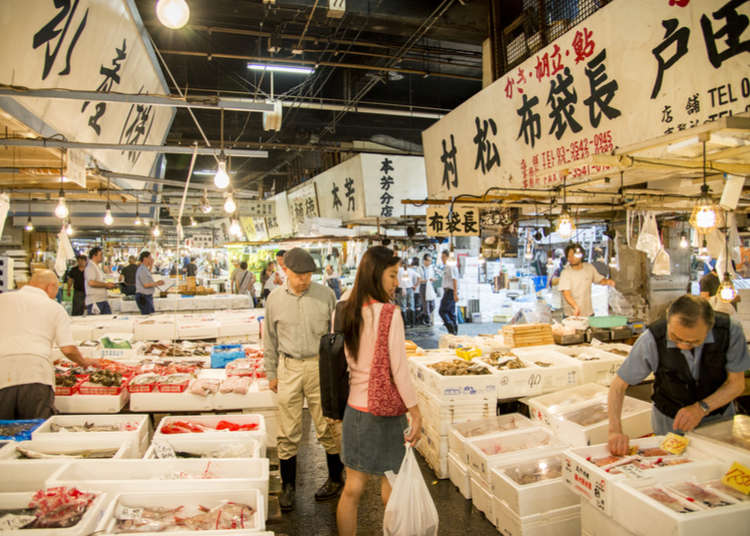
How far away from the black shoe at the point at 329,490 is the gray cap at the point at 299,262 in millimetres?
2153

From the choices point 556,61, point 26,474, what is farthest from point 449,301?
point 26,474

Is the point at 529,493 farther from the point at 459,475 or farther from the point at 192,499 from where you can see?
the point at 192,499

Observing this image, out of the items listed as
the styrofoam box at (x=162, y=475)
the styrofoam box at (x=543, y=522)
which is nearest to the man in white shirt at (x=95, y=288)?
the styrofoam box at (x=162, y=475)

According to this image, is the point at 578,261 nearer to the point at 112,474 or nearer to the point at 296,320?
Answer: the point at 296,320

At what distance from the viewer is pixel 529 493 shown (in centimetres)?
334

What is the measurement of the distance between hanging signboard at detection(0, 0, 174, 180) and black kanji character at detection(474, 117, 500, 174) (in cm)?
523

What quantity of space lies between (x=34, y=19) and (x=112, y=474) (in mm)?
3794

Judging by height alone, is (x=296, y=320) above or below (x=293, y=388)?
above

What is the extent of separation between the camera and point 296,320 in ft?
13.6

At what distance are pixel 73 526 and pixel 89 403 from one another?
254cm

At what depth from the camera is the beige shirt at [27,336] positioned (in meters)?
3.91

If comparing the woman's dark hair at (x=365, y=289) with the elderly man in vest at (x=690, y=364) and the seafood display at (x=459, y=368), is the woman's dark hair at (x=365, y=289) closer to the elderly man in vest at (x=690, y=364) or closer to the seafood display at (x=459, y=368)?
the elderly man in vest at (x=690, y=364)

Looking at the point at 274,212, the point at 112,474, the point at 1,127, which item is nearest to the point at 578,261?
the point at 112,474

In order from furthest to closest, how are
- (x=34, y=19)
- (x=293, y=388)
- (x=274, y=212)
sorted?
1. (x=274, y=212)
2. (x=293, y=388)
3. (x=34, y=19)
